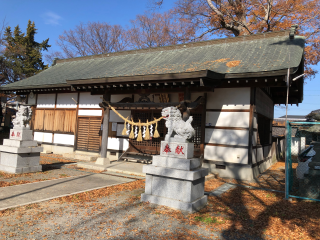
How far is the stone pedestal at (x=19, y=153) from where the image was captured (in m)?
8.42

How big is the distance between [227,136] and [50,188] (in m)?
6.38

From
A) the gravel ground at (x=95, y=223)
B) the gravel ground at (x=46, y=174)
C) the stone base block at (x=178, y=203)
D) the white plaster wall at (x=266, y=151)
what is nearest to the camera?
the gravel ground at (x=95, y=223)

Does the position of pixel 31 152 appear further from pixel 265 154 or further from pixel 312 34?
pixel 312 34

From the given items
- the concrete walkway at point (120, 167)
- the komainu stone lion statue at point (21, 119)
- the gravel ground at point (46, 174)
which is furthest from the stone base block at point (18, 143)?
the concrete walkway at point (120, 167)

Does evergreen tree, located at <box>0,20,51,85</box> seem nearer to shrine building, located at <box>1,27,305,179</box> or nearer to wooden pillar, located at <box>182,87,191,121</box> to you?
shrine building, located at <box>1,27,305,179</box>

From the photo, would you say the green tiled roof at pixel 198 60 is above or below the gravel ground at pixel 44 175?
above

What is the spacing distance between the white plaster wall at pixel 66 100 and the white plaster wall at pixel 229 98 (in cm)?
773

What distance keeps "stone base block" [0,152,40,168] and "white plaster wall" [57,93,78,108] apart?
506 centimetres

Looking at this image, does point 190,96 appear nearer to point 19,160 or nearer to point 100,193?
point 100,193

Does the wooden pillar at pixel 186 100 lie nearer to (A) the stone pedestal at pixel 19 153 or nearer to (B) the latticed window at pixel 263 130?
(B) the latticed window at pixel 263 130

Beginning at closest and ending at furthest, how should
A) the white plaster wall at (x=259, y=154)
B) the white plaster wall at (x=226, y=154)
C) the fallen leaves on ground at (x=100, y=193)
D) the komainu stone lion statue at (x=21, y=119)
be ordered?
the fallen leaves on ground at (x=100, y=193) < the komainu stone lion statue at (x=21, y=119) < the white plaster wall at (x=226, y=154) < the white plaster wall at (x=259, y=154)

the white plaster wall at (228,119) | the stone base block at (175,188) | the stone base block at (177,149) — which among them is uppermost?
the white plaster wall at (228,119)

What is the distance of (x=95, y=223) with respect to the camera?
174 inches

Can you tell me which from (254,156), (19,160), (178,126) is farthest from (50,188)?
(254,156)
